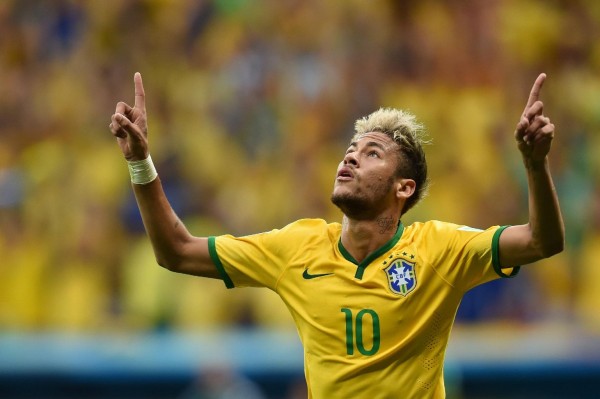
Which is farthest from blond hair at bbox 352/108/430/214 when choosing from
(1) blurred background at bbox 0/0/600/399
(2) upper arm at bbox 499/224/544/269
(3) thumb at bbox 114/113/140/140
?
(1) blurred background at bbox 0/0/600/399

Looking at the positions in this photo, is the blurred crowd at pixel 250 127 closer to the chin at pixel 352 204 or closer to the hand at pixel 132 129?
the chin at pixel 352 204

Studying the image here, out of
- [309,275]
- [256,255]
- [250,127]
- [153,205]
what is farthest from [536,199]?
[250,127]

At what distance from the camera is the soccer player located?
4789 millimetres

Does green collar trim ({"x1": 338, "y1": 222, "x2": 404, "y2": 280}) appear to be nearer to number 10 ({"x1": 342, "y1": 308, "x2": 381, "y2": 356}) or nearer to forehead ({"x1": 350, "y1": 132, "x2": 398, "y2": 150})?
number 10 ({"x1": 342, "y1": 308, "x2": 381, "y2": 356})

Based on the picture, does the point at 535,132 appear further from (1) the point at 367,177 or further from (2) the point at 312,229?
(2) the point at 312,229

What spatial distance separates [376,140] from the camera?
17.0 feet

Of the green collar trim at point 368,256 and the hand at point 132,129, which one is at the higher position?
the hand at point 132,129

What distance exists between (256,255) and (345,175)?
55 cm

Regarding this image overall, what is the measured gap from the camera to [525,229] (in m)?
4.59

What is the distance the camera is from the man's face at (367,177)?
16.4 ft

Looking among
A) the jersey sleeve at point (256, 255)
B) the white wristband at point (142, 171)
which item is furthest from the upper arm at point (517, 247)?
the white wristband at point (142, 171)

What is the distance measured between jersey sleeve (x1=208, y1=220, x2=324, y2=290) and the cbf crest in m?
0.44

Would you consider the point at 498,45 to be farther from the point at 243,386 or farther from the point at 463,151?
the point at 243,386

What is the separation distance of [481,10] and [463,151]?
1.94 metres
